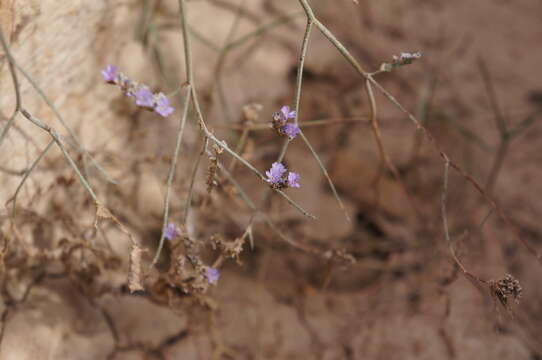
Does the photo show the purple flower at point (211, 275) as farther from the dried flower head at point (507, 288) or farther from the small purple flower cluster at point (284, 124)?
the dried flower head at point (507, 288)

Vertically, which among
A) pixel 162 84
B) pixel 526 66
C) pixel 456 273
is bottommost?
pixel 456 273

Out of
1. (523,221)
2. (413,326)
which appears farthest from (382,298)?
(523,221)

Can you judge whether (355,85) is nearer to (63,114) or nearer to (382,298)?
(382,298)

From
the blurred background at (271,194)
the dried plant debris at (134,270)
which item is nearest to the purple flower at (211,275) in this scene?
the blurred background at (271,194)

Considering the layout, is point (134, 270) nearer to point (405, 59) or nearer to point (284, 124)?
point (284, 124)

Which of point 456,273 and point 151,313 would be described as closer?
point 456,273

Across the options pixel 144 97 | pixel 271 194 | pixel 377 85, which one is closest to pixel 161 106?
pixel 144 97
